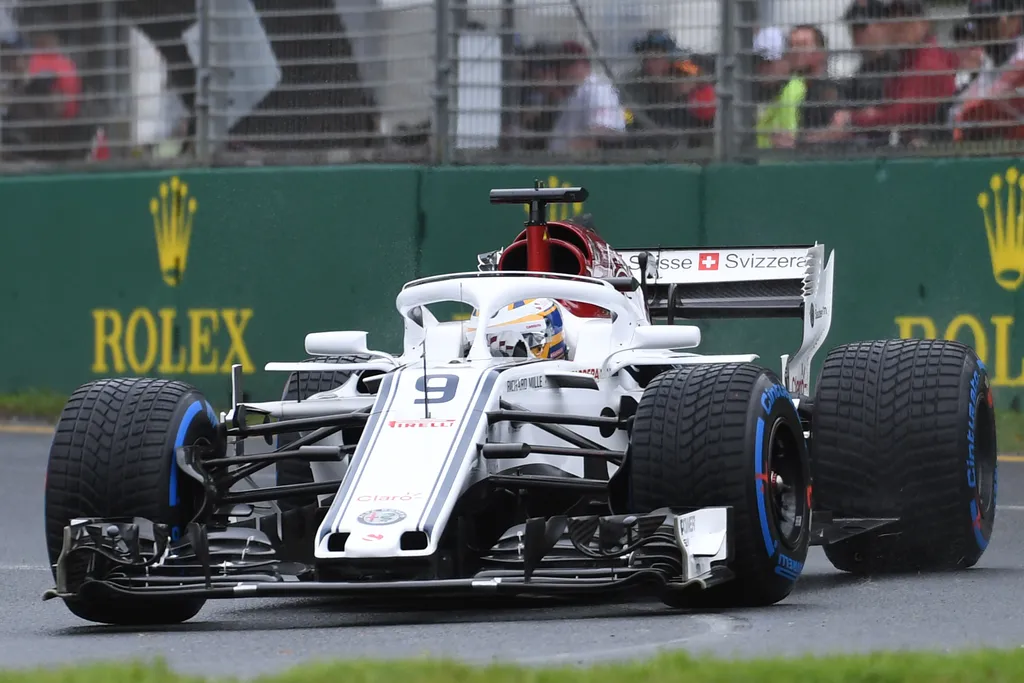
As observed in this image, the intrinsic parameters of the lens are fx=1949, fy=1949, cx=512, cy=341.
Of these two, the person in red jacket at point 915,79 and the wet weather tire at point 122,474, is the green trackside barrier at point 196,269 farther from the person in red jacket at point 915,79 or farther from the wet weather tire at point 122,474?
the wet weather tire at point 122,474

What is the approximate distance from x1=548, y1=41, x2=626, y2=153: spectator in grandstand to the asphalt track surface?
6355mm

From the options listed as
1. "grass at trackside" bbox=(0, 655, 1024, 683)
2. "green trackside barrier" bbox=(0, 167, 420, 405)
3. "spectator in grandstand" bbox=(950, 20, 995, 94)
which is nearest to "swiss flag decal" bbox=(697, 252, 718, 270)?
"spectator in grandstand" bbox=(950, 20, 995, 94)

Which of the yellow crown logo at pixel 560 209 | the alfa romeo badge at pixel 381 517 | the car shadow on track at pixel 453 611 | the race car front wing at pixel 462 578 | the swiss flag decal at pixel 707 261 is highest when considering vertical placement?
the yellow crown logo at pixel 560 209

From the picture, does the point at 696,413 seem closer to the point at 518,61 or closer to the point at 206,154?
the point at 518,61

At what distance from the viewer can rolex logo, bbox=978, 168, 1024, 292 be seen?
12641mm

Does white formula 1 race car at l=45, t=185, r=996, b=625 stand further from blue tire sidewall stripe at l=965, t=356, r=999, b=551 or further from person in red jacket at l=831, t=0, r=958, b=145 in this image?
person in red jacket at l=831, t=0, r=958, b=145

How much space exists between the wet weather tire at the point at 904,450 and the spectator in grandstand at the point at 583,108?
6.26 meters

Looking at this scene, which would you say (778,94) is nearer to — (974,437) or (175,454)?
(974,437)

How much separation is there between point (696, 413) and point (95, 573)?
2181mm

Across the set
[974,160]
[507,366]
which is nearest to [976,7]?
[974,160]

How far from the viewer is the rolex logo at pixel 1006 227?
1264 centimetres

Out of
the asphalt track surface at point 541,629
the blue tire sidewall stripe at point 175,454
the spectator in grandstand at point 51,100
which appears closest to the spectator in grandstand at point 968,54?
the asphalt track surface at point 541,629

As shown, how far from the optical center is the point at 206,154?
15.5m

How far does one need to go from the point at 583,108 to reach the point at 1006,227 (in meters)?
3.34
